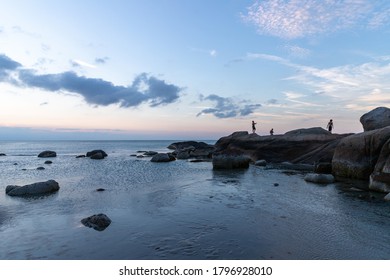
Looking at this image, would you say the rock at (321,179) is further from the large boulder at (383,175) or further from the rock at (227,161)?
the rock at (227,161)

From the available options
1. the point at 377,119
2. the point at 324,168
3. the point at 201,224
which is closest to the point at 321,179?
the point at 324,168

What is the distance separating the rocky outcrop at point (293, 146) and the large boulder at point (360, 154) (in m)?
6.86

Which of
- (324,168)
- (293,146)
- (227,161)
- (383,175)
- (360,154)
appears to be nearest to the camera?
(383,175)

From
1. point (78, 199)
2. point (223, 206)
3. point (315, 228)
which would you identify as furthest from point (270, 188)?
point (78, 199)

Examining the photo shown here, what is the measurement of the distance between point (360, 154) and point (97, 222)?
2275cm

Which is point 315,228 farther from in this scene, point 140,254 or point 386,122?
point 386,122

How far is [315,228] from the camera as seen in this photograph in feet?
36.9

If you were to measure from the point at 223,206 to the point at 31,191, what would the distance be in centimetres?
1322

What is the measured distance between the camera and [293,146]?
4022 centimetres

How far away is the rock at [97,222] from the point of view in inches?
449

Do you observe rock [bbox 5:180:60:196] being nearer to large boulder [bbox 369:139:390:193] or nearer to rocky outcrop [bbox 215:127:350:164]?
large boulder [bbox 369:139:390:193]

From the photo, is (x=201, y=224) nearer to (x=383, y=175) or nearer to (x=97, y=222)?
(x=97, y=222)

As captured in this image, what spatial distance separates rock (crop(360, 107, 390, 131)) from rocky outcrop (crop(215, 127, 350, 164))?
467 cm
